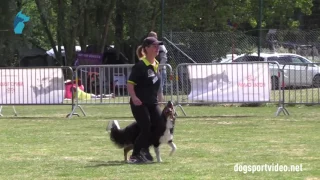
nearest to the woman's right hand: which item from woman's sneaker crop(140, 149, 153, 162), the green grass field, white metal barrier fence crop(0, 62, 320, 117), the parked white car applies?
woman's sneaker crop(140, 149, 153, 162)

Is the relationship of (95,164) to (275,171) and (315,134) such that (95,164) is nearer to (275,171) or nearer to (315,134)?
(275,171)

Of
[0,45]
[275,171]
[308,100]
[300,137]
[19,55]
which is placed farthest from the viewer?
[19,55]

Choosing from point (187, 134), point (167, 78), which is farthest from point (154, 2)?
point (187, 134)

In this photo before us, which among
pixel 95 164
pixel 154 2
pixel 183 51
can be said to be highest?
pixel 154 2

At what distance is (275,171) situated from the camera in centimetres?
881

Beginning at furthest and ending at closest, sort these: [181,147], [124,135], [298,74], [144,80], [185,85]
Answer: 1. [298,74]
2. [185,85]
3. [181,147]
4. [124,135]
5. [144,80]

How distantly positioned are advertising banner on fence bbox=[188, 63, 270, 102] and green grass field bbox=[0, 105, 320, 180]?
44cm

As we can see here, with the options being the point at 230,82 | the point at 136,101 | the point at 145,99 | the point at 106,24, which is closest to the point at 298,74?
the point at 230,82

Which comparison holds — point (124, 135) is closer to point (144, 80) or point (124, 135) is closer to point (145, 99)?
point (145, 99)

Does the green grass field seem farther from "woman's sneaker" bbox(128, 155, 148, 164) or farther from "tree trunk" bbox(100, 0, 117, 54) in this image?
"tree trunk" bbox(100, 0, 117, 54)

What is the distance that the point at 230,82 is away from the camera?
731 inches

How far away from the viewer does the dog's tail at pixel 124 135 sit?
10.3 m

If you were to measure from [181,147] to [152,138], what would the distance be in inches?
67.6

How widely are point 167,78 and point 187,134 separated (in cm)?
636
